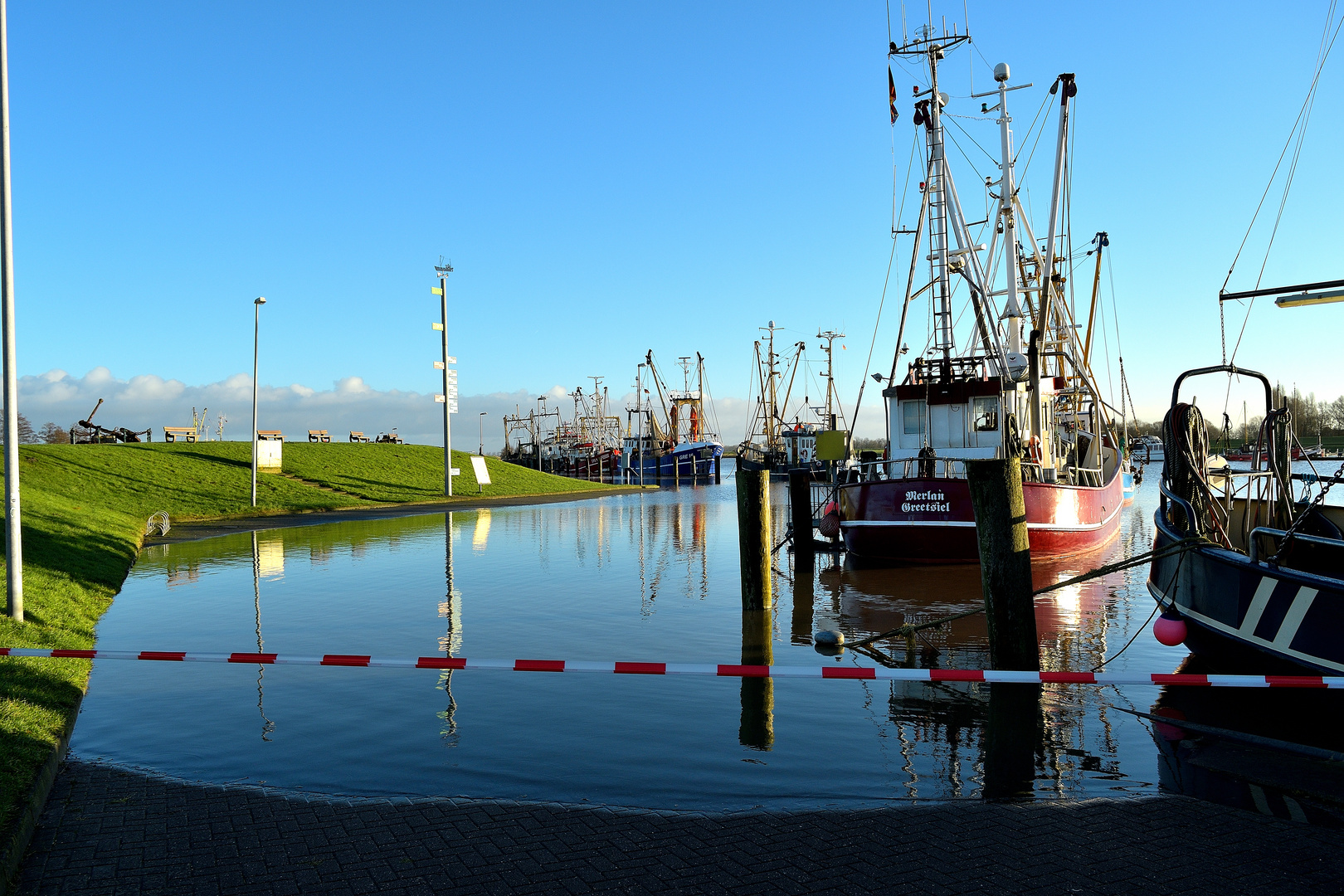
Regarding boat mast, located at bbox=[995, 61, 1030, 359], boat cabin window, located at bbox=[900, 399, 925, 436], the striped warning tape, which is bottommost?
the striped warning tape

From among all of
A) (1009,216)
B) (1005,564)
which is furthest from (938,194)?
(1005,564)

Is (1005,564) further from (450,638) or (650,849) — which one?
(450,638)

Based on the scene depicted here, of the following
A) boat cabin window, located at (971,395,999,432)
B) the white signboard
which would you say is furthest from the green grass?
boat cabin window, located at (971,395,999,432)

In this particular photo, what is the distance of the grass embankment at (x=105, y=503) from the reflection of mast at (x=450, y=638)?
286cm

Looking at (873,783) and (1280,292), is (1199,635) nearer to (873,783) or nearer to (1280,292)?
(1280,292)

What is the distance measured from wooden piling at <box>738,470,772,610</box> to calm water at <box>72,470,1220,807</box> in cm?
49

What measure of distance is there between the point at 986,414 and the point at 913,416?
161 centimetres

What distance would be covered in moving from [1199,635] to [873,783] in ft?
16.3

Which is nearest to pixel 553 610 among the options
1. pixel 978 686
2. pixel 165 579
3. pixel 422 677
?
pixel 422 677

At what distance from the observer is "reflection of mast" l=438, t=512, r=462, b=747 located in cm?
777

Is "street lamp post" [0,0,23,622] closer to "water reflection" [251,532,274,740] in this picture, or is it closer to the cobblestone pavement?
"water reflection" [251,532,274,740]

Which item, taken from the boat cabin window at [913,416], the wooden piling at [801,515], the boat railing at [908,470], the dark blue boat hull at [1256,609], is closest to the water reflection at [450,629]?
the dark blue boat hull at [1256,609]

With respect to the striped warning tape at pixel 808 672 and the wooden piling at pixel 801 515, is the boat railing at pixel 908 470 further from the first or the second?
the striped warning tape at pixel 808 672

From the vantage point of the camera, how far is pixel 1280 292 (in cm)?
971
